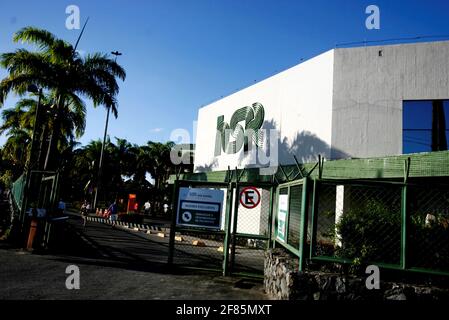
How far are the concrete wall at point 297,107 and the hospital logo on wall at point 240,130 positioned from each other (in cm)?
36

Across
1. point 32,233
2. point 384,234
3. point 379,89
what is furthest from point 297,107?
point 32,233

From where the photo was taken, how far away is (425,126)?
1302cm

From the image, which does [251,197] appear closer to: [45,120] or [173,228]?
[173,228]

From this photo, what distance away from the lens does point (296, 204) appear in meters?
7.32

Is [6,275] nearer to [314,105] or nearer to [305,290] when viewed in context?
[305,290]

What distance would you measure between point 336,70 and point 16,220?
13419mm

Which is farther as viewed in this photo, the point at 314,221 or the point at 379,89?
the point at 379,89

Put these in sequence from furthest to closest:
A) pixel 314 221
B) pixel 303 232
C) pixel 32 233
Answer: pixel 32 233 < pixel 303 232 < pixel 314 221

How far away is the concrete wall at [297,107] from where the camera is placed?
49.2ft

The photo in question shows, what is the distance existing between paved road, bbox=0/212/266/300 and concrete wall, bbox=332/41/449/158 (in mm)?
8765

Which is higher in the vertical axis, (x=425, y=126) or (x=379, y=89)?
(x=379, y=89)

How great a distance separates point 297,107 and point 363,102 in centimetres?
338

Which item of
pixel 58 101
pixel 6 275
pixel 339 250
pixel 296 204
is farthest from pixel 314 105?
pixel 6 275

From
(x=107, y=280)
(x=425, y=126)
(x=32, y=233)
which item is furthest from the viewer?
(x=425, y=126)
